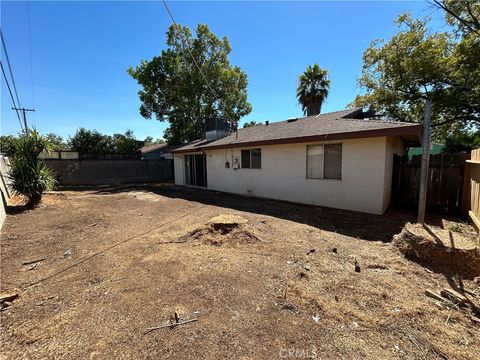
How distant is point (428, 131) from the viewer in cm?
419

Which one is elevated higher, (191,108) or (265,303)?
(191,108)

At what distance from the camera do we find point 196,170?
14383 millimetres

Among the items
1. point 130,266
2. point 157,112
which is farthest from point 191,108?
Result: point 130,266

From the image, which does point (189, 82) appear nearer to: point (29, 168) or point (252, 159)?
point (252, 159)

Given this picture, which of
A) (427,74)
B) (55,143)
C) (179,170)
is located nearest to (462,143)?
(427,74)

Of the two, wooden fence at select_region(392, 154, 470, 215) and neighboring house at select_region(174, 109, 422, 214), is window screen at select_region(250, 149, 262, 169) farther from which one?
wooden fence at select_region(392, 154, 470, 215)

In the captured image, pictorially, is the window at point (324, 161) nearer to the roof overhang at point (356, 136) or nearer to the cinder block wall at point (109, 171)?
the roof overhang at point (356, 136)

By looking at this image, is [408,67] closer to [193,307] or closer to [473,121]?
[473,121]

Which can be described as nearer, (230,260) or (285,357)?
(285,357)

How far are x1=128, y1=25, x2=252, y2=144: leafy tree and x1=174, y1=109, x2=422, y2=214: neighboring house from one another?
12314mm

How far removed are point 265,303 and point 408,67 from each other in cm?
1468

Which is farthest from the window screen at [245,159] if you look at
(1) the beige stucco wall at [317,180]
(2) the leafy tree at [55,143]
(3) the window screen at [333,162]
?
(2) the leafy tree at [55,143]

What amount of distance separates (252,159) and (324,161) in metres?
3.44

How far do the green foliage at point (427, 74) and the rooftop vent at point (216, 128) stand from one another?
30.4 feet
